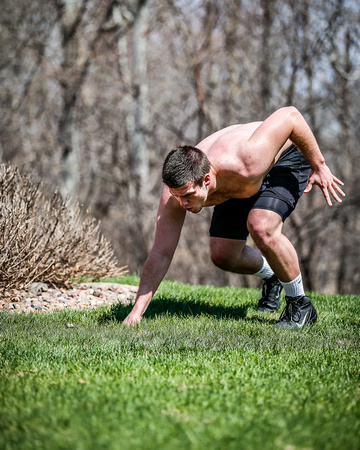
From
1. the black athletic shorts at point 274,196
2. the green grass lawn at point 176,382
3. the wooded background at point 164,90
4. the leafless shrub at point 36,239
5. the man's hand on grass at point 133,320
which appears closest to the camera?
the green grass lawn at point 176,382

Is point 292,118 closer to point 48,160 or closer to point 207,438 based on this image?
point 207,438

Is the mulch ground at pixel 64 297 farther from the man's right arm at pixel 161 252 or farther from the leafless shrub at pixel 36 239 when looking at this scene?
the man's right arm at pixel 161 252

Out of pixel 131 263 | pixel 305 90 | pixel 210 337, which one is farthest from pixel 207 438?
pixel 305 90

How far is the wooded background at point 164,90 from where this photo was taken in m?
12.0

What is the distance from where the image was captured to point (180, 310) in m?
5.00

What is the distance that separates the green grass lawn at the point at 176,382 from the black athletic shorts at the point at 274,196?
826mm

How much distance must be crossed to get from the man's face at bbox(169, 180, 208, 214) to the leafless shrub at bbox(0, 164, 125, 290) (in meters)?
2.17

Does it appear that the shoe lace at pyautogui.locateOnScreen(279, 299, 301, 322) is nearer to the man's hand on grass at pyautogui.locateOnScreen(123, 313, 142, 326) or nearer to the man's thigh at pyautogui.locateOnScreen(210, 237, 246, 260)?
the man's thigh at pyautogui.locateOnScreen(210, 237, 246, 260)

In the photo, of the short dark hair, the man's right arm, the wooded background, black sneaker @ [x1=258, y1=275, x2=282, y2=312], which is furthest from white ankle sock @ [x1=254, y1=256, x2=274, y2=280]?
the wooded background

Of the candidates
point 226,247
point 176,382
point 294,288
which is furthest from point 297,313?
point 176,382

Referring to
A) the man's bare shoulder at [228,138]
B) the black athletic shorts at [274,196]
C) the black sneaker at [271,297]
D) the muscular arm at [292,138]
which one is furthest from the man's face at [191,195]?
the black sneaker at [271,297]

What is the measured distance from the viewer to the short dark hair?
3748mm

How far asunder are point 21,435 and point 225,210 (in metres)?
3.02

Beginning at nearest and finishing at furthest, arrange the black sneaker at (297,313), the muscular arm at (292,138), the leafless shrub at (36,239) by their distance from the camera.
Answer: the muscular arm at (292,138)
the black sneaker at (297,313)
the leafless shrub at (36,239)
